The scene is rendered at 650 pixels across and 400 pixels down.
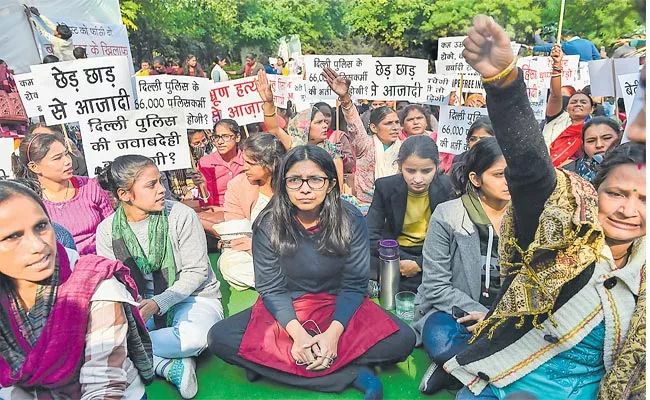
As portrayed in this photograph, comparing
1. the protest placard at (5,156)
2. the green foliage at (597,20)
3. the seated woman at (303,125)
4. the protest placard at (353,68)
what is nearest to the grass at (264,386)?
the protest placard at (5,156)

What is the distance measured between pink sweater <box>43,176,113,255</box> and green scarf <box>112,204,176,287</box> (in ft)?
1.90

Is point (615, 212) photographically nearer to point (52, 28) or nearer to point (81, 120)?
point (81, 120)

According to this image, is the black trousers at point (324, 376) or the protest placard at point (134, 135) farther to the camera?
the protest placard at point (134, 135)

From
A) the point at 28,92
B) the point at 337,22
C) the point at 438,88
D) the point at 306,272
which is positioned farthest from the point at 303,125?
the point at 337,22

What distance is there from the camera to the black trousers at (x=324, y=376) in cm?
282

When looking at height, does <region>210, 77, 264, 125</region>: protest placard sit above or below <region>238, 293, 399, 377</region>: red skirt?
above

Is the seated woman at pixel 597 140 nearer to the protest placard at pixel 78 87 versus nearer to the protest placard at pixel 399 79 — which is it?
the protest placard at pixel 399 79

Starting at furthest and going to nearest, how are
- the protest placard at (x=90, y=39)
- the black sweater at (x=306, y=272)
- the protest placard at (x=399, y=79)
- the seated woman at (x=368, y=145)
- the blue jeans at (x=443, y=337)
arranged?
the protest placard at (x=90, y=39) < the protest placard at (x=399, y=79) < the seated woman at (x=368, y=145) < the black sweater at (x=306, y=272) < the blue jeans at (x=443, y=337)

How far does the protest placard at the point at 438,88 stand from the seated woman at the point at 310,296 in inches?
145

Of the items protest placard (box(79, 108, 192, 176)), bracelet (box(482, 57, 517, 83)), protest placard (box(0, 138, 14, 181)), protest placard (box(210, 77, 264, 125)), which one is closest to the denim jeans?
protest placard (box(79, 108, 192, 176))

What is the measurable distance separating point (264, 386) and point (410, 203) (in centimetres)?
167

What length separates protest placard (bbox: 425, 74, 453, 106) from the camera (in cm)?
626

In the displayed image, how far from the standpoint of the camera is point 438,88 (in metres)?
6.38

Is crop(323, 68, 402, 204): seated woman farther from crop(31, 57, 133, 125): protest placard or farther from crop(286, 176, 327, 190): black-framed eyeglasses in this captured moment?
crop(286, 176, 327, 190): black-framed eyeglasses
